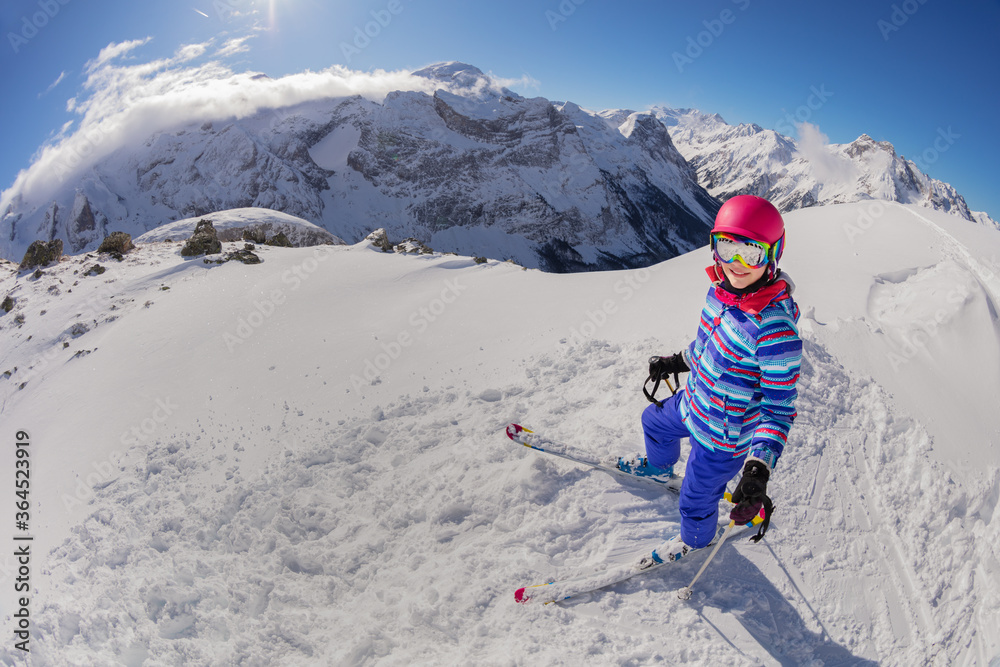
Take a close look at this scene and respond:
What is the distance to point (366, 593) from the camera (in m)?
4.31

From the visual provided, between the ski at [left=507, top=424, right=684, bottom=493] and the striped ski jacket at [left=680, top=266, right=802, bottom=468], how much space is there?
128cm

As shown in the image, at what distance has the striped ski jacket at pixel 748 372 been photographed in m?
3.32

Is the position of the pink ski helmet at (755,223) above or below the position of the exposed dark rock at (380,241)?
below

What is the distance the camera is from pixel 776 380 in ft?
10.9

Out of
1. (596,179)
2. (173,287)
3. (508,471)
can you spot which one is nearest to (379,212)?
(596,179)

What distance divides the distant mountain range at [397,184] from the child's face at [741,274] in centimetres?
9132

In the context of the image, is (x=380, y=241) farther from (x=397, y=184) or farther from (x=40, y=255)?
(x=397, y=184)

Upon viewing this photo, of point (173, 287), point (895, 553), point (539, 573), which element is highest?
point (173, 287)

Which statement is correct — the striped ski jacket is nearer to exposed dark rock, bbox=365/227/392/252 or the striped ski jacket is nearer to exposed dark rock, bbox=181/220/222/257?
exposed dark rock, bbox=365/227/392/252

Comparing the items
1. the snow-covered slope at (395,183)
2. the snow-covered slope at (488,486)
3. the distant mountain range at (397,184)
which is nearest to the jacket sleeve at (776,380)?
the snow-covered slope at (488,486)

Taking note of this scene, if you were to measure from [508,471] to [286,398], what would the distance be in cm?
407

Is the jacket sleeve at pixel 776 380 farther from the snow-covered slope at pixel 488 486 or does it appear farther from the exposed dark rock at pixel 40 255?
the exposed dark rock at pixel 40 255

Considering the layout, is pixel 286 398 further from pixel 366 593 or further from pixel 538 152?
pixel 538 152

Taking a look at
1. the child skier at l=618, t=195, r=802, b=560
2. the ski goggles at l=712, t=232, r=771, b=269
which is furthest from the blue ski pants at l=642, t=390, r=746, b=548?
the ski goggles at l=712, t=232, r=771, b=269
